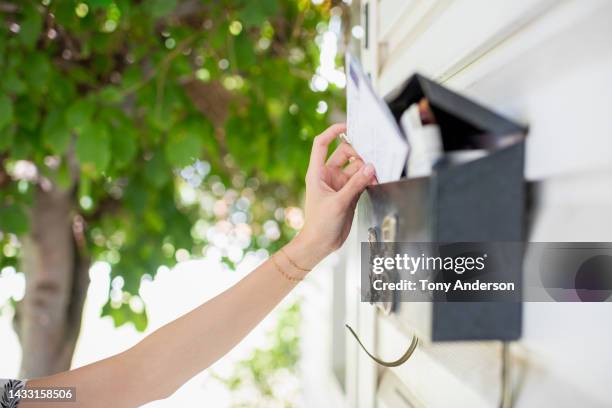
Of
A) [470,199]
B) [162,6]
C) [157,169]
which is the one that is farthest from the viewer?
[157,169]

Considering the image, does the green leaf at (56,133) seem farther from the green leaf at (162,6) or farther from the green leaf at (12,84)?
the green leaf at (162,6)

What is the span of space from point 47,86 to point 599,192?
1557mm

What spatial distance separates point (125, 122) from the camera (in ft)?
4.84

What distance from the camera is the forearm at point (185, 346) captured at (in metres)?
0.89

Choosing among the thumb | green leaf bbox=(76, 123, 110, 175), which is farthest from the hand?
green leaf bbox=(76, 123, 110, 175)

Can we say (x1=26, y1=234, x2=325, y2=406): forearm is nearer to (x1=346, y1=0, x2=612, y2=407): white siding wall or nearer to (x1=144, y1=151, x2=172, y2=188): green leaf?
(x1=346, y1=0, x2=612, y2=407): white siding wall

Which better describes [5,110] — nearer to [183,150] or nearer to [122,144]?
[122,144]


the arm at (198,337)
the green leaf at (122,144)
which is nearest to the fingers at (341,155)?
the arm at (198,337)

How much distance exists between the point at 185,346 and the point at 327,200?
0.34m

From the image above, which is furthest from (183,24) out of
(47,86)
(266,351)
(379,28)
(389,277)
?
(266,351)

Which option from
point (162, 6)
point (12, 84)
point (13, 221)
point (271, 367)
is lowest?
point (271, 367)

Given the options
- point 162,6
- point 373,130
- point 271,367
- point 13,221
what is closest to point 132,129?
point 162,6

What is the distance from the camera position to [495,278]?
0.49 metres

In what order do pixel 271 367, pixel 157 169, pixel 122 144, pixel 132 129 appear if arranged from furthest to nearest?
pixel 271 367 < pixel 157 169 < pixel 132 129 < pixel 122 144
